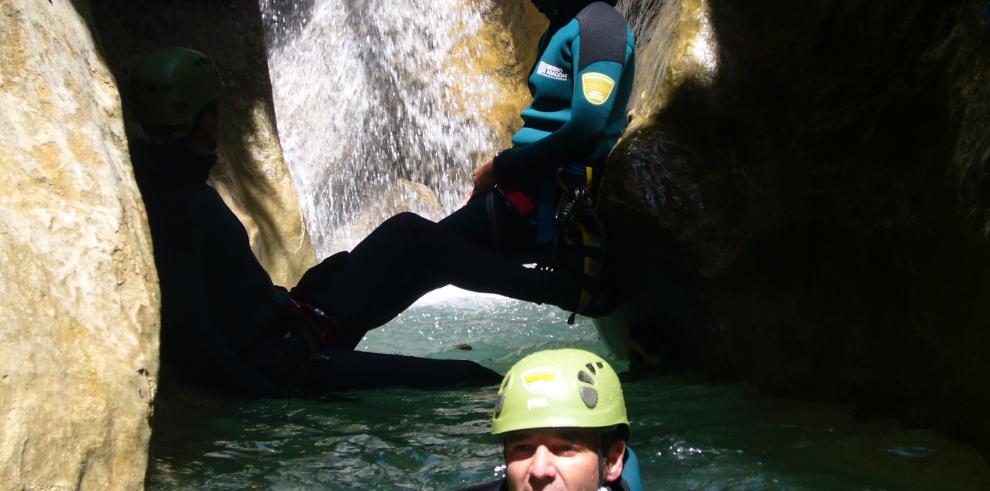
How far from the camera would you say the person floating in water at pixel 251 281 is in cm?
420

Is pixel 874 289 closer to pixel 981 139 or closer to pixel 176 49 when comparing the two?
pixel 981 139

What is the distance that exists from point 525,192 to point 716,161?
894mm

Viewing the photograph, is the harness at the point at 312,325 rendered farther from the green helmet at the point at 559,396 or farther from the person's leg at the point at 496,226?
the green helmet at the point at 559,396

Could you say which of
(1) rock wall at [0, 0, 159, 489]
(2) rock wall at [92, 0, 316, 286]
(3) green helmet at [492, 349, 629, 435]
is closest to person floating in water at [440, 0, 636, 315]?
(3) green helmet at [492, 349, 629, 435]

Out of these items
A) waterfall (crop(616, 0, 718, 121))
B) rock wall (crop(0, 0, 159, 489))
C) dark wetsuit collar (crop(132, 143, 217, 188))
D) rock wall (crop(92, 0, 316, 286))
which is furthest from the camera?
rock wall (crop(92, 0, 316, 286))

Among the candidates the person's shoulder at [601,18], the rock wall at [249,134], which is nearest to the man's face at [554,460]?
the person's shoulder at [601,18]

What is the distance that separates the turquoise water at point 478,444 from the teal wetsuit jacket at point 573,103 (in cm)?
96

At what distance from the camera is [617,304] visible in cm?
504

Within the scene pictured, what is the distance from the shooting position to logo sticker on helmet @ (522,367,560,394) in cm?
273

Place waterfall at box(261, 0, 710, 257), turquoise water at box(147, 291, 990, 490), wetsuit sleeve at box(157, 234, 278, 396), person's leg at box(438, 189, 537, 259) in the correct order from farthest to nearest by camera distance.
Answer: waterfall at box(261, 0, 710, 257) < person's leg at box(438, 189, 537, 259) < wetsuit sleeve at box(157, 234, 278, 396) < turquoise water at box(147, 291, 990, 490)

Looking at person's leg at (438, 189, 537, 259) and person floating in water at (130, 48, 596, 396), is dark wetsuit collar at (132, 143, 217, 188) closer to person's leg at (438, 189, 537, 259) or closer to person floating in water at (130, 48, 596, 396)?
person floating in water at (130, 48, 596, 396)

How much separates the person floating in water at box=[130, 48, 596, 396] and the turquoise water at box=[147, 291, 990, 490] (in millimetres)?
133

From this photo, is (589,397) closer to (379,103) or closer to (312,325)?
(312,325)

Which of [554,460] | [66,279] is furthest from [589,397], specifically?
[66,279]
